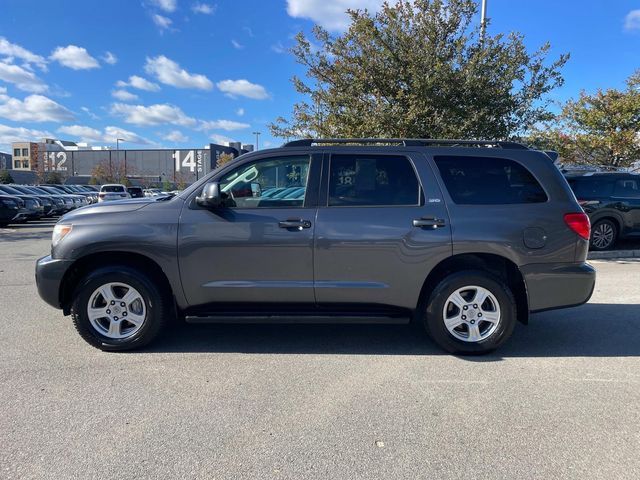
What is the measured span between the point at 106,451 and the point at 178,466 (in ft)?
1.58

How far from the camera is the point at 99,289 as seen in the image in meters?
4.28

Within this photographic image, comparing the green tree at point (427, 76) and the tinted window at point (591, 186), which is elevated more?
the green tree at point (427, 76)

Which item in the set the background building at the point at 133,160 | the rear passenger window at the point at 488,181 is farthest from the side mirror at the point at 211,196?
the background building at the point at 133,160

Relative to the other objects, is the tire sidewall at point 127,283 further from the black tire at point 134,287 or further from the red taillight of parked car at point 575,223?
the red taillight of parked car at point 575,223

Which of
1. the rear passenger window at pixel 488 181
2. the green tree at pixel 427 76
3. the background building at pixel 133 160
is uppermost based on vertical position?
the background building at pixel 133 160

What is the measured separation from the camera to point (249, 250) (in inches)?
165

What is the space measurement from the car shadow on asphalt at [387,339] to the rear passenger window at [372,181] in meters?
1.41

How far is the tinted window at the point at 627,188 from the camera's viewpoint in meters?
9.95

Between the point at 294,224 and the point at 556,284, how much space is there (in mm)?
2431

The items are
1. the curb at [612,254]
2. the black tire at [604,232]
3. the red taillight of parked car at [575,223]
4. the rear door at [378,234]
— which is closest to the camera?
the rear door at [378,234]

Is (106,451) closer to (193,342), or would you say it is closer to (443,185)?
(193,342)

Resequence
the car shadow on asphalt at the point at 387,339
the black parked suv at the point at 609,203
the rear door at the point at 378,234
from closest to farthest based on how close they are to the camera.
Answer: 1. the rear door at the point at 378,234
2. the car shadow on asphalt at the point at 387,339
3. the black parked suv at the point at 609,203

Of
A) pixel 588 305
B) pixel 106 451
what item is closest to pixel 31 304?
pixel 106 451

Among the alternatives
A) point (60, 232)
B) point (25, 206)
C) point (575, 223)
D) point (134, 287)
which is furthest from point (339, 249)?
point (25, 206)
